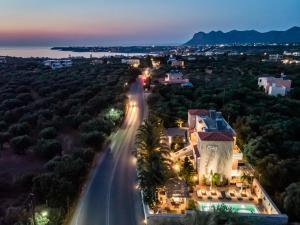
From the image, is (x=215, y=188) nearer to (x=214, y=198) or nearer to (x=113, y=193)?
(x=214, y=198)

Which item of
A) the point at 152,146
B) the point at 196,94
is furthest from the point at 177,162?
the point at 196,94

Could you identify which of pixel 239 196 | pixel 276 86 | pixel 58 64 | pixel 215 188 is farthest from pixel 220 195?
pixel 58 64

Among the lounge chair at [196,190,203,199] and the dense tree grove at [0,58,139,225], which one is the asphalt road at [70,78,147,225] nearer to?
the dense tree grove at [0,58,139,225]

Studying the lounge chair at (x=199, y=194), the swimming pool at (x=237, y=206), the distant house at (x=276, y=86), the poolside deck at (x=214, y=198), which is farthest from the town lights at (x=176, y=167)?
the distant house at (x=276, y=86)

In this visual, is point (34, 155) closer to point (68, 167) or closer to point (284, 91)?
point (68, 167)

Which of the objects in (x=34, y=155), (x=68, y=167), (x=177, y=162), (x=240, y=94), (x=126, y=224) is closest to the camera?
(x=126, y=224)

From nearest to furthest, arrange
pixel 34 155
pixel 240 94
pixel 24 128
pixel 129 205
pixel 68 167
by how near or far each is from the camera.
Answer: pixel 129 205, pixel 68 167, pixel 34 155, pixel 24 128, pixel 240 94

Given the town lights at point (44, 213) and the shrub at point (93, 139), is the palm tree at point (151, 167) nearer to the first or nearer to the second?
the town lights at point (44, 213)
